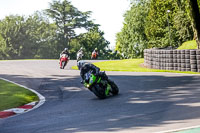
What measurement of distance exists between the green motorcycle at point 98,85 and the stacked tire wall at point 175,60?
8328mm

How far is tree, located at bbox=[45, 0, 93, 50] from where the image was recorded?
74.2m

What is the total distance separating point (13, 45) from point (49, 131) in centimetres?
7350

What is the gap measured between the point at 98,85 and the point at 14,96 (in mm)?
3457

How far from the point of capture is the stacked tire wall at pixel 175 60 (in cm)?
1802

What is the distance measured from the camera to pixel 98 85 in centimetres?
1077

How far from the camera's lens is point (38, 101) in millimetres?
11555

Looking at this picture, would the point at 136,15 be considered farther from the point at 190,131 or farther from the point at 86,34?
the point at 190,131

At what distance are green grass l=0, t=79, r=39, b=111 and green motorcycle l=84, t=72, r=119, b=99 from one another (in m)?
2.36

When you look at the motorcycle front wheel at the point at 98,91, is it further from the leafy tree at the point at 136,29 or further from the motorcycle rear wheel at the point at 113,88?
the leafy tree at the point at 136,29

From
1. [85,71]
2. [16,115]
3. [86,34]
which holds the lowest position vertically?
[16,115]

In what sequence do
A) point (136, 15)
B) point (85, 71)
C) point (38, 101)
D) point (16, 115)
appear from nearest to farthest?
point (16, 115) → point (85, 71) → point (38, 101) → point (136, 15)

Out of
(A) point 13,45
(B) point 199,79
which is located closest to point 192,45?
(B) point 199,79

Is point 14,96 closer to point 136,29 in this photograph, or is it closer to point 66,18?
point 136,29

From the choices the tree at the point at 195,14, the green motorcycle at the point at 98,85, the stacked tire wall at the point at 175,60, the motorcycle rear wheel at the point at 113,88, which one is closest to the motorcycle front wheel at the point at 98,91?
the green motorcycle at the point at 98,85
